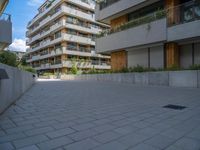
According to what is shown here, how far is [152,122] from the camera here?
13.2 feet

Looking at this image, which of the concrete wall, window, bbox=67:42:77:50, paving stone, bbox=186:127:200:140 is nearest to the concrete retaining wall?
paving stone, bbox=186:127:200:140

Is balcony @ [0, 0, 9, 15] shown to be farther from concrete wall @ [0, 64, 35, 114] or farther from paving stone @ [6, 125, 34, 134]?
paving stone @ [6, 125, 34, 134]

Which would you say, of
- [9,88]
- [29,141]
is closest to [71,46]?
[9,88]

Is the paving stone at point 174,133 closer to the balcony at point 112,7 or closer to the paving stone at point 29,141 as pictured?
the paving stone at point 29,141

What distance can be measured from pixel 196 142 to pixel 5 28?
60.7 feet

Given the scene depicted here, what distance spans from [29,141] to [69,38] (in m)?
37.2

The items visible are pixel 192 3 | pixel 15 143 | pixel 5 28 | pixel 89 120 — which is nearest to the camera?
pixel 15 143

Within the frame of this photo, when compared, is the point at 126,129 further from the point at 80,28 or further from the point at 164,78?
the point at 80,28

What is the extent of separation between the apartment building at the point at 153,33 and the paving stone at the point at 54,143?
11.6 metres

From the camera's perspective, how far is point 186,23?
1228 cm

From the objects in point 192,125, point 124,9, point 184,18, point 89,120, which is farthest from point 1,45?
point 192,125

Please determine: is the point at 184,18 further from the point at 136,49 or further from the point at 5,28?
the point at 5,28

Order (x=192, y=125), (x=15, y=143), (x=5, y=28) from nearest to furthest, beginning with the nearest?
(x=15, y=143)
(x=192, y=125)
(x=5, y=28)

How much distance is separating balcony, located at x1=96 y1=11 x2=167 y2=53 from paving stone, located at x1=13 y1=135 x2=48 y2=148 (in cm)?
1261
